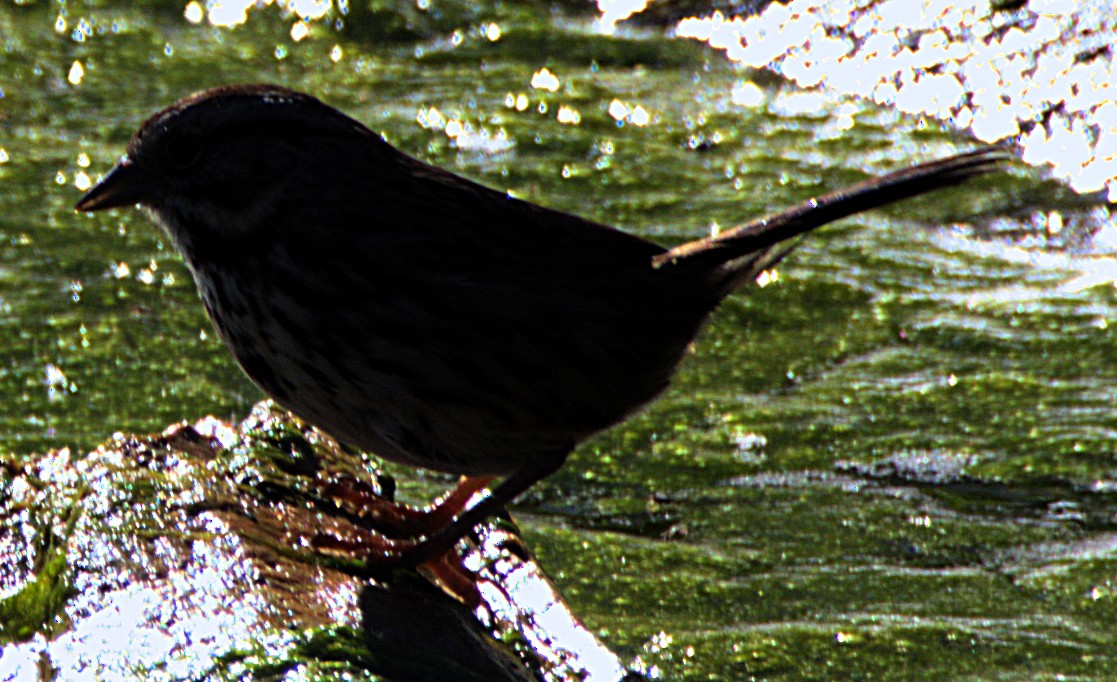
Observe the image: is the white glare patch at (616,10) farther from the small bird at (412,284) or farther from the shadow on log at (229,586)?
the shadow on log at (229,586)

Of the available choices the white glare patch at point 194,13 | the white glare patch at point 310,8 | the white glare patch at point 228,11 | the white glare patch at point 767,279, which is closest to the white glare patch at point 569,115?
the white glare patch at point 767,279

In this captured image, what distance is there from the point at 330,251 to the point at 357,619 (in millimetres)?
707

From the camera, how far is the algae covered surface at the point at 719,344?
3600 mm

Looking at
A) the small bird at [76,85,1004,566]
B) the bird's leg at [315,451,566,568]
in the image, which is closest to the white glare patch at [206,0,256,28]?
the small bird at [76,85,1004,566]

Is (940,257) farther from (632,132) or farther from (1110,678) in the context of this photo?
(1110,678)

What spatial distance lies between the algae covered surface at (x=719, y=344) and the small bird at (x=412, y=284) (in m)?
0.50

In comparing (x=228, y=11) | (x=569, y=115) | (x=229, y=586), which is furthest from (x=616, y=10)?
(x=229, y=586)

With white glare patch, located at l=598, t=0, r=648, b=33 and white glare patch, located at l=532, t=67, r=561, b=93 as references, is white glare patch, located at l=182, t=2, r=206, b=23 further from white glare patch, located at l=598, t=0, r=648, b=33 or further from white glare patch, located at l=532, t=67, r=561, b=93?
white glare patch, located at l=598, t=0, r=648, b=33

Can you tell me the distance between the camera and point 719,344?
199 inches

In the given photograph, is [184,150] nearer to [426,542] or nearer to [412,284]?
[412,284]

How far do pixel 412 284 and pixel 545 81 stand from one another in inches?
167

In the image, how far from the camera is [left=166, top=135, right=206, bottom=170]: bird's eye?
3.08 m

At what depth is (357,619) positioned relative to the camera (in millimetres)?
2645

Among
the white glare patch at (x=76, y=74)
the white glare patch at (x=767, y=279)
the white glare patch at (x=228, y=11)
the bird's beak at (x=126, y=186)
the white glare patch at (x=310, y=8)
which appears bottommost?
the white glare patch at (x=767, y=279)
